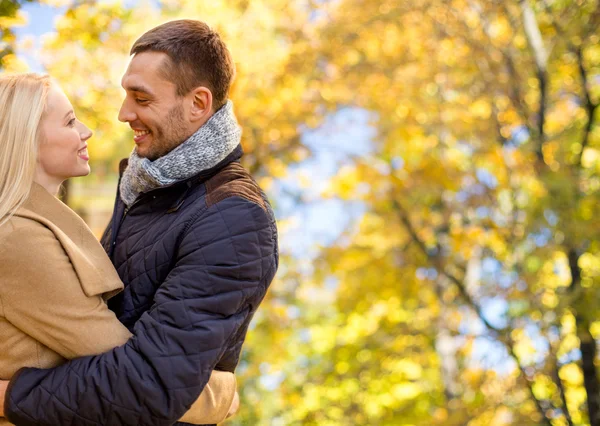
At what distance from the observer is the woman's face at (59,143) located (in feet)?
5.93

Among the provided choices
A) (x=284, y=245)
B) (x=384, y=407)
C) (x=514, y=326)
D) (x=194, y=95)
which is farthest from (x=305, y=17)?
(x=194, y=95)

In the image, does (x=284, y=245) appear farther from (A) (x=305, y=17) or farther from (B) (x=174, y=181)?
(B) (x=174, y=181)

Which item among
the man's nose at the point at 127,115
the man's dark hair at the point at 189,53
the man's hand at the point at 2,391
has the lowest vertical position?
the man's hand at the point at 2,391

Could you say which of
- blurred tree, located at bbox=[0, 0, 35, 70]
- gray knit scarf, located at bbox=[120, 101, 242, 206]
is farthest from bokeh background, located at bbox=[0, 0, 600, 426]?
gray knit scarf, located at bbox=[120, 101, 242, 206]

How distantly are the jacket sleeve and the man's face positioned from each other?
31 cm

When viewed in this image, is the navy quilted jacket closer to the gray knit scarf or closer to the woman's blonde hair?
the gray knit scarf

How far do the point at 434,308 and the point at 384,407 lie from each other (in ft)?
5.29

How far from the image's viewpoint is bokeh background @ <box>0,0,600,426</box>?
5719 millimetres

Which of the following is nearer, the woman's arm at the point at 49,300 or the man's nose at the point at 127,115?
the woman's arm at the point at 49,300

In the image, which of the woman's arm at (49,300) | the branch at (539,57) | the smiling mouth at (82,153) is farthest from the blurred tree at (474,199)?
the woman's arm at (49,300)

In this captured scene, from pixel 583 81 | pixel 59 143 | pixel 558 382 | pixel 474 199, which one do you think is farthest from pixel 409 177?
pixel 59 143

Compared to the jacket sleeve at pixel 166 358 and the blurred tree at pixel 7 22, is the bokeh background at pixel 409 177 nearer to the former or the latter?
the blurred tree at pixel 7 22

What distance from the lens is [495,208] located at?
7133 millimetres

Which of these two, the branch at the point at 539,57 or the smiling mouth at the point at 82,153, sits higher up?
the smiling mouth at the point at 82,153
